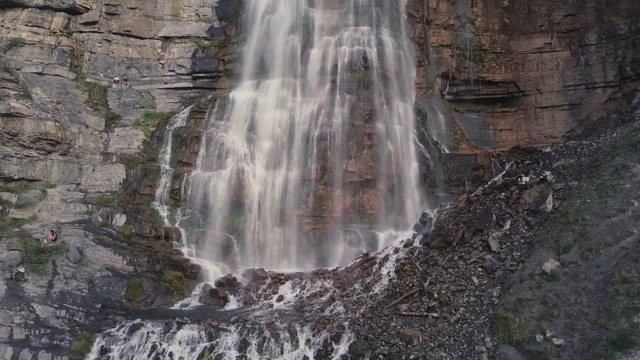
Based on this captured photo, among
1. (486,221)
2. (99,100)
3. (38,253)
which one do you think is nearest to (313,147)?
(486,221)

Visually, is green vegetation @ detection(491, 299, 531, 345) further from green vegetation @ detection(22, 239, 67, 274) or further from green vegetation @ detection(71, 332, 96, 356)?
green vegetation @ detection(22, 239, 67, 274)

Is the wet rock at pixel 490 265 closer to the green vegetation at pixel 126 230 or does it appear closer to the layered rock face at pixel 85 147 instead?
the layered rock face at pixel 85 147

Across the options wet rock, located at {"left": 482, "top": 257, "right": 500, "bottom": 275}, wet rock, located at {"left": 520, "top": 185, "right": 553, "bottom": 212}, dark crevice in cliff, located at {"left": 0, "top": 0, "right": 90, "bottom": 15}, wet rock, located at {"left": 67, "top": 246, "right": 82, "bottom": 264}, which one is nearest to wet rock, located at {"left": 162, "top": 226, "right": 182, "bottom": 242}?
wet rock, located at {"left": 67, "top": 246, "right": 82, "bottom": 264}

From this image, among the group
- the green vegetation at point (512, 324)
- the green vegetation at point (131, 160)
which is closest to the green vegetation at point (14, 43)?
the green vegetation at point (131, 160)

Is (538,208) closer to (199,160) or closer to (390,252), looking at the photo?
(390,252)

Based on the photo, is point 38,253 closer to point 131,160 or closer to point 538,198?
point 131,160

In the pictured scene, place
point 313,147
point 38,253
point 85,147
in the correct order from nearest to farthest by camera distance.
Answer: point 38,253
point 313,147
point 85,147

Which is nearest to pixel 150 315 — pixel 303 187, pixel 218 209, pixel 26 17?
pixel 218 209
